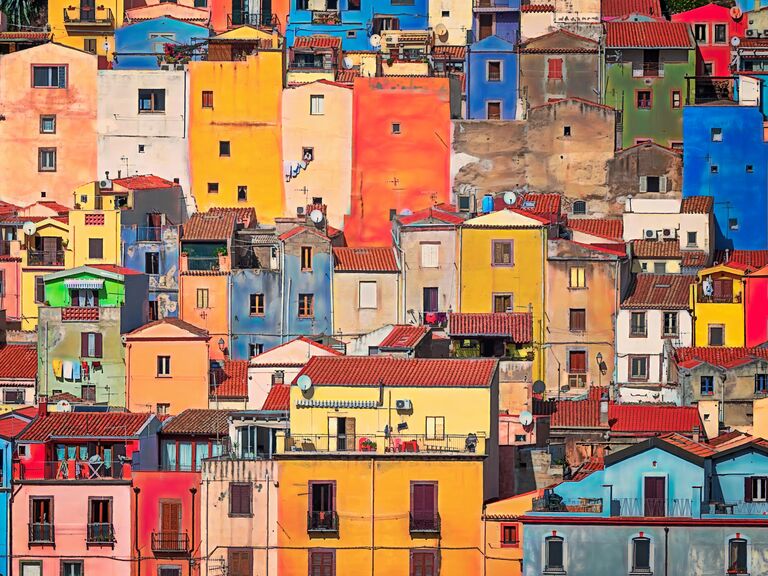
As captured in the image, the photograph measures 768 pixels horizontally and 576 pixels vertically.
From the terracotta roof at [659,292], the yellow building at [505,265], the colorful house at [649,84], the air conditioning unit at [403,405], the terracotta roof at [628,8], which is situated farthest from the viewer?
the terracotta roof at [628,8]

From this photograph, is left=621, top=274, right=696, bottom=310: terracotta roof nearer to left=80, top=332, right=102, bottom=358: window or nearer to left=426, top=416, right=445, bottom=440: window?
left=80, top=332, right=102, bottom=358: window

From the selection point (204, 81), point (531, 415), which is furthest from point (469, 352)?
point (204, 81)

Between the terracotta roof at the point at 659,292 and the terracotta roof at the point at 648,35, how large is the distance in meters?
12.4

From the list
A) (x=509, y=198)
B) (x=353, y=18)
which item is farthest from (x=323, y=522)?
(x=353, y=18)

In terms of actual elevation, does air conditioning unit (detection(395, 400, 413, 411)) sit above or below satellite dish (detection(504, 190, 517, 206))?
below

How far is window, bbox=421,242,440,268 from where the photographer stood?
9531 cm

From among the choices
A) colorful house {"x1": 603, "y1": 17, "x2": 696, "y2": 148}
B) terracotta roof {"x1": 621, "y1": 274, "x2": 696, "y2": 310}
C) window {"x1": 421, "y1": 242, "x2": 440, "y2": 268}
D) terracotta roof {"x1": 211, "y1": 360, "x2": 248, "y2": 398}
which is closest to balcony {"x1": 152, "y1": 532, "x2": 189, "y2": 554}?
terracotta roof {"x1": 211, "y1": 360, "x2": 248, "y2": 398}

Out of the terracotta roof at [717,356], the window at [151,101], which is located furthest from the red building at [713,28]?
the terracotta roof at [717,356]

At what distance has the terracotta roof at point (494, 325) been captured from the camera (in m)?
88.8

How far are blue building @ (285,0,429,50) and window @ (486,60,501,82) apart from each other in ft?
29.4

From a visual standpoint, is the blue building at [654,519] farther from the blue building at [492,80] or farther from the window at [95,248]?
the blue building at [492,80]

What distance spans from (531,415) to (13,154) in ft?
104

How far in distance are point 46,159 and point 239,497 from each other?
33951mm

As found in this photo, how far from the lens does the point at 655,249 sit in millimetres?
97812
